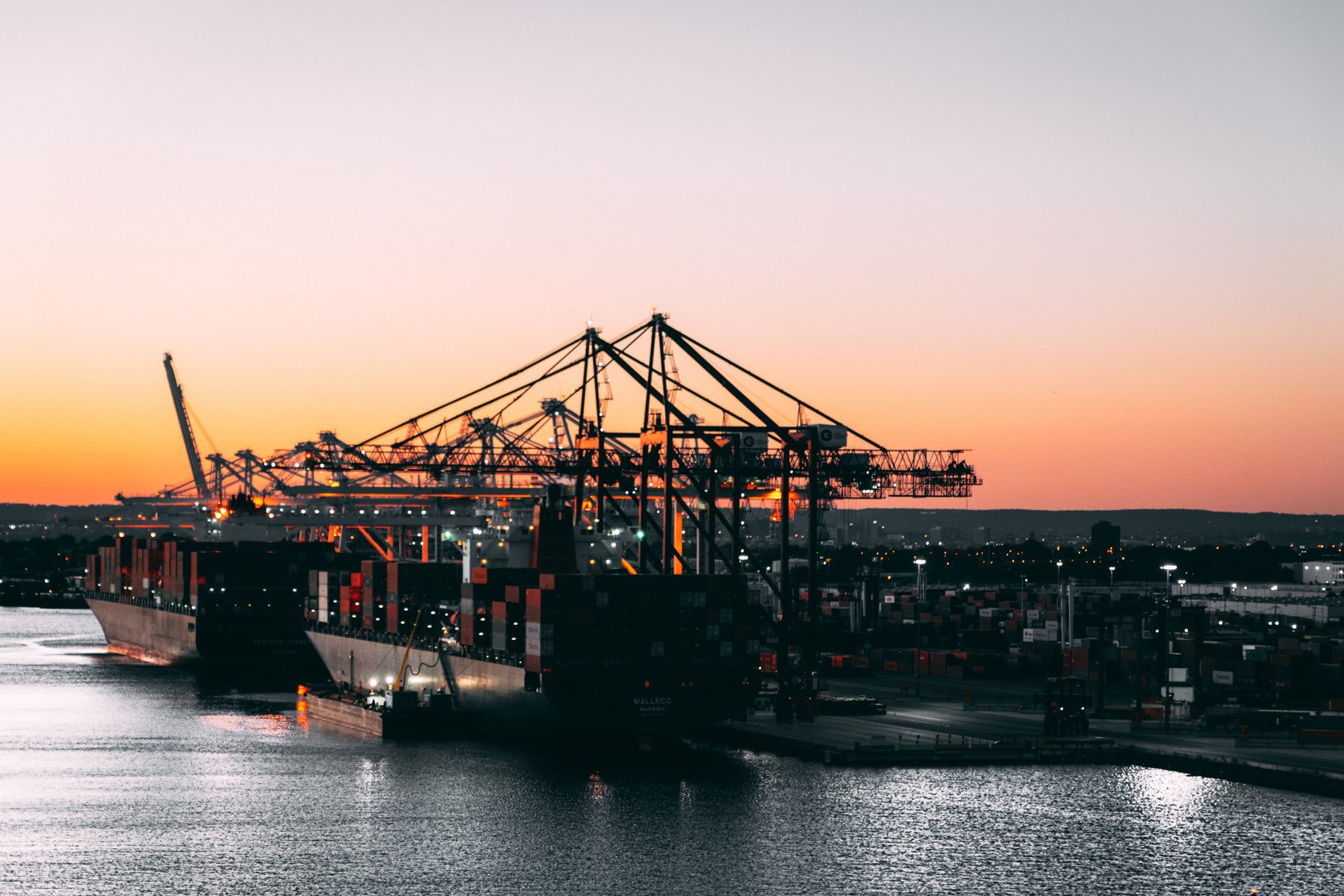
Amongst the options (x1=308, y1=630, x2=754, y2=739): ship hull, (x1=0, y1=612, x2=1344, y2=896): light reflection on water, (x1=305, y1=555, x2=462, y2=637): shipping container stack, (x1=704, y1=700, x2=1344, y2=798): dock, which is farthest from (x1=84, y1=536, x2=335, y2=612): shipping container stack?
(x1=704, y1=700, x2=1344, y2=798): dock

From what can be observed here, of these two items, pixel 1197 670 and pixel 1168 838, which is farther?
pixel 1197 670

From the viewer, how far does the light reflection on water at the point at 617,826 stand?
45656 millimetres

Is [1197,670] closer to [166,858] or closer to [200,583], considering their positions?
[166,858]

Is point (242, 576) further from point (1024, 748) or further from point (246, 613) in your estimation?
point (1024, 748)

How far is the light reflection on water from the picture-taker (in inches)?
1797

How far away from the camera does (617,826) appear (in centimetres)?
5194

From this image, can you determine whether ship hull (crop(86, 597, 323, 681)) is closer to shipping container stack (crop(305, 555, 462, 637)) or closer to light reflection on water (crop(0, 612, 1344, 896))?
shipping container stack (crop(305, 555, 462, 637))

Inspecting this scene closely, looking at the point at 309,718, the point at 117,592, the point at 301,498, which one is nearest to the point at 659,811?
the point at 309,718

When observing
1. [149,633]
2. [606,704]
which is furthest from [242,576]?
[606,704]

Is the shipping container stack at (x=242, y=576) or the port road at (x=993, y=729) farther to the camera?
the shipping container stack at (x=242, y=576)

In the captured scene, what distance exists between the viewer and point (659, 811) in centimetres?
5388

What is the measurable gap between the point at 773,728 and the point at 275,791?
19.5 m

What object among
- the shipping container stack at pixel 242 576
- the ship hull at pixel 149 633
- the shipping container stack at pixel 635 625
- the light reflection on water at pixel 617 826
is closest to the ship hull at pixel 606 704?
the shipping container stack at pixel 635 625

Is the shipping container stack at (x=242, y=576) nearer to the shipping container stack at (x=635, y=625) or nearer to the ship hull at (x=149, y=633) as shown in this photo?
the ship hull at (x=149, y=633)
